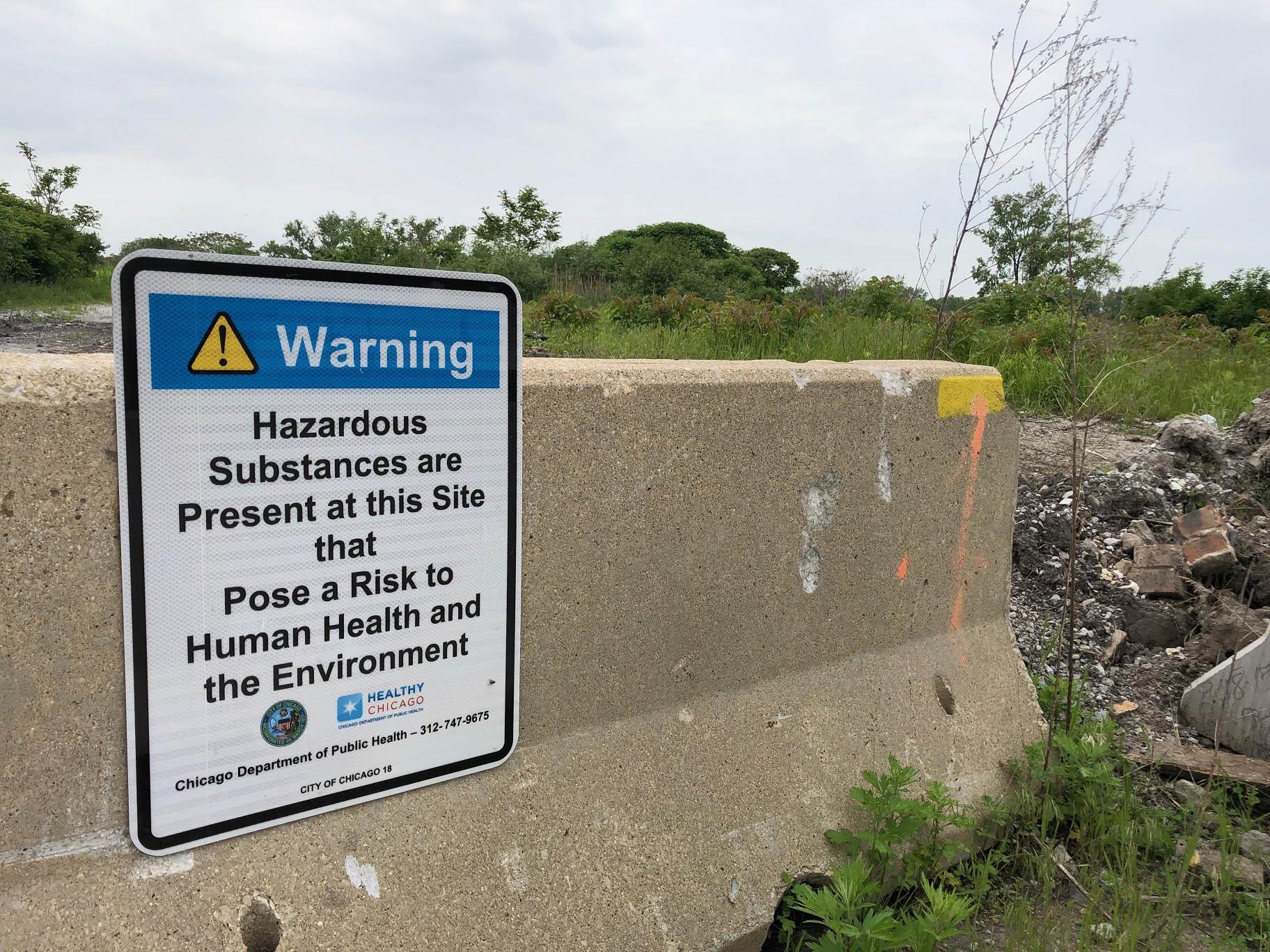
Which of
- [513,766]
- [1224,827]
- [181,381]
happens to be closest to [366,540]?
[181,381]

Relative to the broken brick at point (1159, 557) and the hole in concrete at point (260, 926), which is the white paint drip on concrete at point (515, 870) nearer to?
the hole in concrete at point (260, 926)

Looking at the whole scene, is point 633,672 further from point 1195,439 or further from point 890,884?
point 1195,439

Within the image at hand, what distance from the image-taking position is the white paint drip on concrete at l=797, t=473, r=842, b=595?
8.55 feet

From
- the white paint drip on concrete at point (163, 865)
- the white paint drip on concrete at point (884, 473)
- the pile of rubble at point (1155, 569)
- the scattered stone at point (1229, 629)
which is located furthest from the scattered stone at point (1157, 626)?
the white paint drip on concrete at point (163, 865)

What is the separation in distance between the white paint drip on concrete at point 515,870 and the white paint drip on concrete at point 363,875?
29 centimetres

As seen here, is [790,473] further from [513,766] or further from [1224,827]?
[1224,827]

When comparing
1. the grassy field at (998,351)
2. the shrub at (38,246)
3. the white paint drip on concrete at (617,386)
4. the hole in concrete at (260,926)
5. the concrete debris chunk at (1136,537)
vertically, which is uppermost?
the shrub at (38,246)

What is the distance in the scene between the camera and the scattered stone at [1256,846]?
275 centimetres

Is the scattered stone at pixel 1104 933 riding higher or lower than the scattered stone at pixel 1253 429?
lower

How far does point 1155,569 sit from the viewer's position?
4.65 m

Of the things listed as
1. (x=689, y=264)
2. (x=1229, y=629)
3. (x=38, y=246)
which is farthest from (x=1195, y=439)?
(x=38, y=246)

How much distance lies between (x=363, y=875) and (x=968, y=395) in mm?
2440

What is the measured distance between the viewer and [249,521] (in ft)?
5.32

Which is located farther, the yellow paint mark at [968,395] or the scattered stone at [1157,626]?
the scattered stone at [1157,626]
